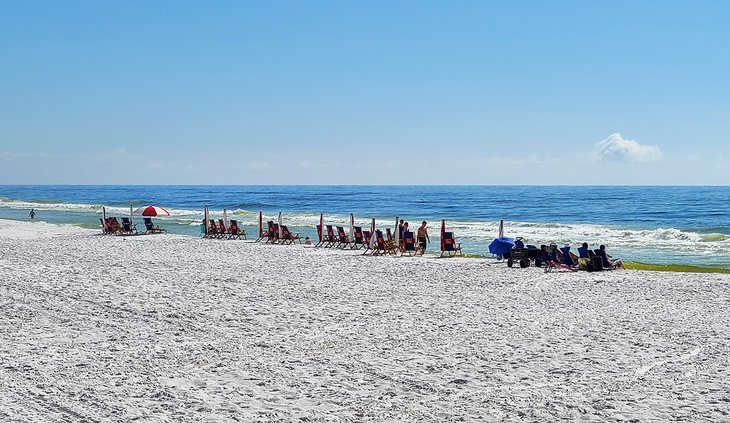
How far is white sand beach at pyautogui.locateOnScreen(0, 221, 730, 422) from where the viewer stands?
6.89 m

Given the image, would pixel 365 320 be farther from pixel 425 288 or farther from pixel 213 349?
pixel 425 288

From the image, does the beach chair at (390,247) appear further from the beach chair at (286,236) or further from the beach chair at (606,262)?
the beach chair at (606,262)

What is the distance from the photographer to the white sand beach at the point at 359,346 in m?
6.89

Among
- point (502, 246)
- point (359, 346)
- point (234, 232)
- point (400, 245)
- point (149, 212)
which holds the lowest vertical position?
point (359, 346)

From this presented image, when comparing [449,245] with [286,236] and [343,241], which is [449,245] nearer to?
[343,241]

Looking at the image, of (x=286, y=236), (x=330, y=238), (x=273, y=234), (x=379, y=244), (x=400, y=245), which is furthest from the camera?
(x=273, y=234)

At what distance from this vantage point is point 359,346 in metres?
9.38

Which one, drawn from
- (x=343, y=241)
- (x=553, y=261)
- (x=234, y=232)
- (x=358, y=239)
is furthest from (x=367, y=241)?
(x=234, y=232)

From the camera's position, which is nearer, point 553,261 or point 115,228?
point 553,261

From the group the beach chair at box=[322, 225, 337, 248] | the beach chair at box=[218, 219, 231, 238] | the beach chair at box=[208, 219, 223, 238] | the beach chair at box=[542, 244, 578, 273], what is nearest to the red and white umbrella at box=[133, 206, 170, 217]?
the beach chair at box=[208, 219, 223, 238]

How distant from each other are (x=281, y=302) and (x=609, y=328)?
5.47 m

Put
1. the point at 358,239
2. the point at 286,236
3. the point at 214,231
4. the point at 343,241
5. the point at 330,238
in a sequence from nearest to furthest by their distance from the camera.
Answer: the point at 358,239 < the point at 343,241 < the point at 330,238 < the point at 286,236 < the point at 214,231

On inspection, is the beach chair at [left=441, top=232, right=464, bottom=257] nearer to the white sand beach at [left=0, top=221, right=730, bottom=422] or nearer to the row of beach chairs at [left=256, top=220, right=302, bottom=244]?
the white sand beach at [left=0, top=221, right=730, bottom=422]

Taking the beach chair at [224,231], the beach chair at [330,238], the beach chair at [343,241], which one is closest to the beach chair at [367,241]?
the beach chair at [343,241]
